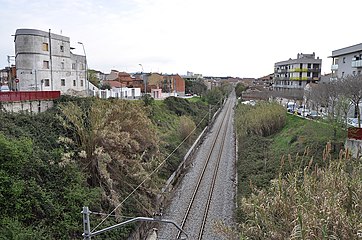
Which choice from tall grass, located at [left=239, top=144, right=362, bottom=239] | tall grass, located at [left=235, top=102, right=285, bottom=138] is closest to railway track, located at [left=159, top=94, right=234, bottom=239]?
tall grass, located at [left=235, top=102, right=285, bottom=138]

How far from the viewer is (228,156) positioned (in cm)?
2822

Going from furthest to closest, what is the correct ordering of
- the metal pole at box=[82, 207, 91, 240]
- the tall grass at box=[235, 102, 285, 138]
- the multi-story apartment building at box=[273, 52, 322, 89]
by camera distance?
1. the multi-story apartment building at box=[273, 52, 322, 89]
2. the tall grass at box=[235, 102, 285, 138]
3. the metal pole at box=[82, 207, 91, 240]

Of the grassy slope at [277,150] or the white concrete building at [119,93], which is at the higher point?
the white concrete building at [119,93]

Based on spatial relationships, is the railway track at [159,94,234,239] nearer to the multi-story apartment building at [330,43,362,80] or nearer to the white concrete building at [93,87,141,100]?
the white concrete building at [93,87,141,100]

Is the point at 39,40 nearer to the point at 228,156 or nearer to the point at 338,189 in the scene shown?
the point at 228,156

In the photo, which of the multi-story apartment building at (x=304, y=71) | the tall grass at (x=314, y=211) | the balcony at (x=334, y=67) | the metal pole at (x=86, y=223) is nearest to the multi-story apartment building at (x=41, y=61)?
the metal pole at (x=86, y=223)

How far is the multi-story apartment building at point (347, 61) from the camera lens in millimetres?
33672

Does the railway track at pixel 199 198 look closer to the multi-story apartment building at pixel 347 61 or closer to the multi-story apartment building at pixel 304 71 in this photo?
the multi-story apartment building at pixel 347 61

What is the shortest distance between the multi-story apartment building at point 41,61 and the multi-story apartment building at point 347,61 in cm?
2911

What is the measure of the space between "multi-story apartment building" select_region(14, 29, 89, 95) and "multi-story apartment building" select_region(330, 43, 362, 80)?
29108 millimetres

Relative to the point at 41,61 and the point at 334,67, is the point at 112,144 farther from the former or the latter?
the point at 334,67

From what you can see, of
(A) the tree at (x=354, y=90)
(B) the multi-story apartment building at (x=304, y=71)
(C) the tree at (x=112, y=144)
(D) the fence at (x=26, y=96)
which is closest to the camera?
(C) the tree at (x=112, y=144)

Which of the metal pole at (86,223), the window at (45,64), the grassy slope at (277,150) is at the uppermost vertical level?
the window at (45,64)

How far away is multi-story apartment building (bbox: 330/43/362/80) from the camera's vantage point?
110 ft
